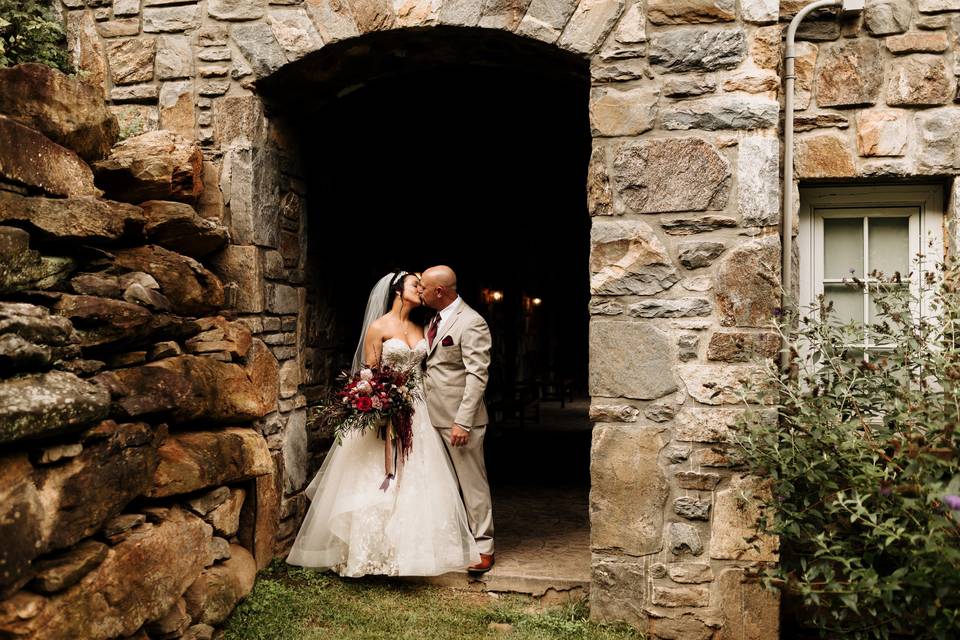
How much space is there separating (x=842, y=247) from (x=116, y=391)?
157 inches

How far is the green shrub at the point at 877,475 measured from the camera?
264 cm

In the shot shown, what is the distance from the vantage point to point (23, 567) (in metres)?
2.50

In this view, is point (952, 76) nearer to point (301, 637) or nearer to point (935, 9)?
point (935, 9)

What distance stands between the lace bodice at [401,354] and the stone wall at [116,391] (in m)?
0.71

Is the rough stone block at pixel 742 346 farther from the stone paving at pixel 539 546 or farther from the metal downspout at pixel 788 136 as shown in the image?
the stone paving at pixel 539 546

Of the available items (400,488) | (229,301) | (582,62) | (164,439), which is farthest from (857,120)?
(164,439)

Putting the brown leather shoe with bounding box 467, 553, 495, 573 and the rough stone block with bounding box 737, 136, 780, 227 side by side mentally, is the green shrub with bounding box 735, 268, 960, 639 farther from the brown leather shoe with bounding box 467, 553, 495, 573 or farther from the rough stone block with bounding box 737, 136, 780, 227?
the brown leather shoe with bounding box 467, 553, 495, 573

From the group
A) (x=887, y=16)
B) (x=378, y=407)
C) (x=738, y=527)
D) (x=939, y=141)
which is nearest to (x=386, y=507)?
(x=378, y=407)

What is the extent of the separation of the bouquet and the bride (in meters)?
0.08

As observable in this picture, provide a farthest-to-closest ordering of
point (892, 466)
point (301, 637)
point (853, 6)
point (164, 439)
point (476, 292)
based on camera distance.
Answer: point (476, 292) → point (853, 6) → point (301, 637) → point (164, 439) → point (892, 466)

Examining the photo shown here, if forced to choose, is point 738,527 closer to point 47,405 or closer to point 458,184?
point 47,405

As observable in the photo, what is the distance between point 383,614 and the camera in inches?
159

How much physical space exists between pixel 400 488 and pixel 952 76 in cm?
387

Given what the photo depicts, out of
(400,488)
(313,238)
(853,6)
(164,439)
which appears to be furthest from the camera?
(313,238)
